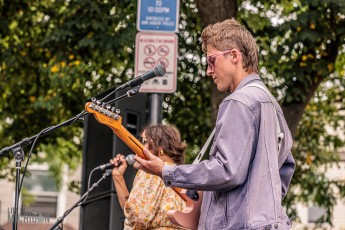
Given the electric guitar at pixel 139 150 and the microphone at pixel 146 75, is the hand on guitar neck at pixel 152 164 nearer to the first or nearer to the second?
the electric guitar at pixel 139 150

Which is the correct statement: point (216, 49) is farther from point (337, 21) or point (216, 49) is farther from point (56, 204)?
point (56, 204)

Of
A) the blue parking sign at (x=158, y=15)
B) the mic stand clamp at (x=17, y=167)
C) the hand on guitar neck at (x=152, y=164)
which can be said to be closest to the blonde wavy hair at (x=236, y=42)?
the hand on guitar neck at (x=152, y=164)

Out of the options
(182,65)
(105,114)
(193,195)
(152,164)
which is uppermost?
(182,65)

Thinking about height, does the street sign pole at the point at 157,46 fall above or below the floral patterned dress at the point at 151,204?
above

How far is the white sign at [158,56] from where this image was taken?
27.5 ft

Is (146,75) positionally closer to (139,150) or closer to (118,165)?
(139,150)

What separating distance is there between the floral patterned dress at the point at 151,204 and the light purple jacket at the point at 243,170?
79.6 inches

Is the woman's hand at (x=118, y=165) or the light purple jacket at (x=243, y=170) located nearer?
the light purple jacket at (x=243, y=170)

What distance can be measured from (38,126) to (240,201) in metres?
12.1

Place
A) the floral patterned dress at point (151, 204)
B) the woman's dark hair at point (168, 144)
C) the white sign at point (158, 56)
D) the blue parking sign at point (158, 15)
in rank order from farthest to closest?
the blue parking sign at point (158, 15) → the white sign at point (158, 56) → the woman's dark hair at point (168, 144) → the floral patterned dress at point (151, 204)

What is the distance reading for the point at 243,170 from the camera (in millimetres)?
4508

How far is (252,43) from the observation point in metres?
4.79

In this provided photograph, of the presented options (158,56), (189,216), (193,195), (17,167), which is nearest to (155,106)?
(158,56)

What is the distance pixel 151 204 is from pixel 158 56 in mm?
2065
